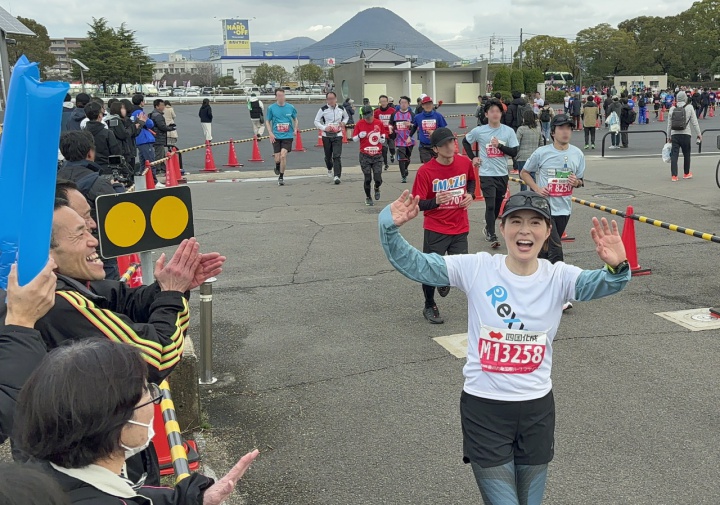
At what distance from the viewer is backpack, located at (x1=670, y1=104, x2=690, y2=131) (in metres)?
14.8

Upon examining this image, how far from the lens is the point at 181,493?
2055 mm

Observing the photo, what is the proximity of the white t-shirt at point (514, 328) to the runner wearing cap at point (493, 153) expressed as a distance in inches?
270

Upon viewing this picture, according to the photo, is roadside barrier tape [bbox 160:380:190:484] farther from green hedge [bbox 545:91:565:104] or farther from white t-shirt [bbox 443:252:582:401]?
green hedge [bbox 545:91:565:104]

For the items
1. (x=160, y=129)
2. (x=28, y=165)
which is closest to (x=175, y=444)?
(x=28, y=165)

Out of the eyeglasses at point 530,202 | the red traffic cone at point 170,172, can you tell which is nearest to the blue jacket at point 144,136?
the red traffic cone at point 170,172

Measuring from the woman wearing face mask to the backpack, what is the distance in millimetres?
15306

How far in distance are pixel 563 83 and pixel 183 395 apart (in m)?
82.7

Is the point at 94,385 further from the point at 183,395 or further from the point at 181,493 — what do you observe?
the point at 183,395

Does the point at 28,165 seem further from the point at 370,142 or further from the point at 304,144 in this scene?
the point at 304,144

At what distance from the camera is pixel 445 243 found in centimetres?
718

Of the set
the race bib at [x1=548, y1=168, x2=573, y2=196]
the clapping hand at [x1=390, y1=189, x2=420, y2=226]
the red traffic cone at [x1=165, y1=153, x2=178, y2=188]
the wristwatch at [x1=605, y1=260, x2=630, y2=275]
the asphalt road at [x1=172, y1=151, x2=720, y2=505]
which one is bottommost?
the asphalt road at [x1=172, y1=151, x2=720, y2=505]

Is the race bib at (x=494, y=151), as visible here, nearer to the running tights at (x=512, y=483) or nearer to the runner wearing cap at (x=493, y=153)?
the runner wearing cap at (x=493, y=153)

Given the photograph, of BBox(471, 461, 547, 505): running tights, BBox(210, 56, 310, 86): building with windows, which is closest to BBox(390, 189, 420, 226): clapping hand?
BBox(471, 461, 547, 505): running tights

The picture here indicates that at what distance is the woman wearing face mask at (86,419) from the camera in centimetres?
176
